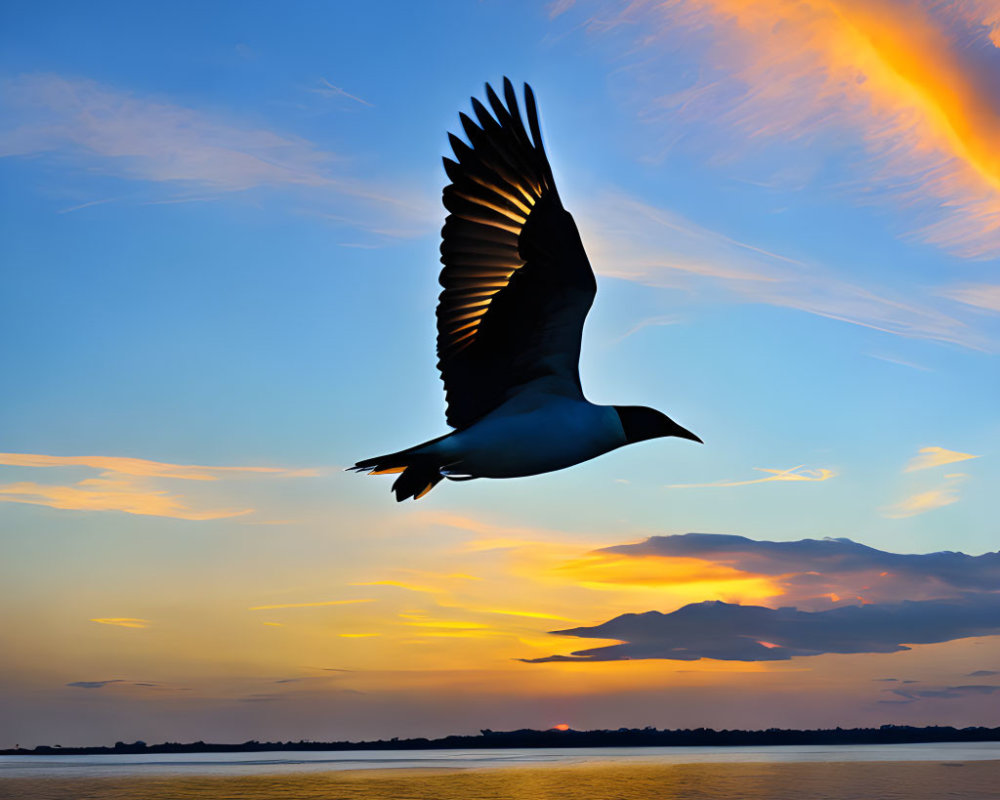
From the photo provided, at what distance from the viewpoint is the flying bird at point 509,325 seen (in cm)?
1181

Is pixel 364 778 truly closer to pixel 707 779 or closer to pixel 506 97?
pixel 707 779

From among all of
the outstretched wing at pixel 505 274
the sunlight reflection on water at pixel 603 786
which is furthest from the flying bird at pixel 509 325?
the sunlight reflection on water at pixel 603 786

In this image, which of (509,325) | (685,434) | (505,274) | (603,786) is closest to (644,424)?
(685,434)

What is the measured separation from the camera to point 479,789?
394ft

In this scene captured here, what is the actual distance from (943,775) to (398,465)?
445 ft

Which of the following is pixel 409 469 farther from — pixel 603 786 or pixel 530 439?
pixel 603 786

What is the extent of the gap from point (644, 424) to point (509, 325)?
2.23 metres

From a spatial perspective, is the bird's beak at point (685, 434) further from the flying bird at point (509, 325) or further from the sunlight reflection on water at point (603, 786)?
the sunlight reflection on water at point (603, 786)

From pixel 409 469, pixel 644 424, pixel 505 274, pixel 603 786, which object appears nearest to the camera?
pixel 409 469

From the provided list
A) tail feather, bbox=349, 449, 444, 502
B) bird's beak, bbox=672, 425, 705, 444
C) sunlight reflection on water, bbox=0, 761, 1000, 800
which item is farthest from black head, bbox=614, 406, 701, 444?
sunlight reflection on water, bbox=0, 761, 1000, 800

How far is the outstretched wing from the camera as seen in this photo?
11.8 metres

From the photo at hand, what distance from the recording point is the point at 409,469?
1216cm

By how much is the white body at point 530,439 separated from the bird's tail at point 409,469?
0.35 feet

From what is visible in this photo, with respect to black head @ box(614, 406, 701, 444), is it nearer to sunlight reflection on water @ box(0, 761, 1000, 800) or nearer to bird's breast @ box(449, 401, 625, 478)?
bird's breast @ box(449, 401, 625, 478)
